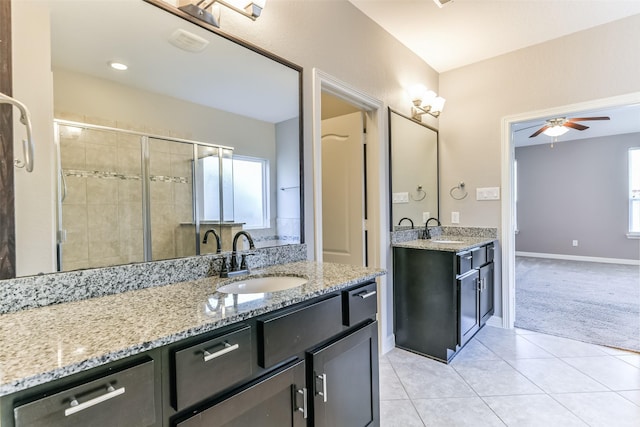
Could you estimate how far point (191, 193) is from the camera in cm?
141

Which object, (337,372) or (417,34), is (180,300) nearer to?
(337,372)

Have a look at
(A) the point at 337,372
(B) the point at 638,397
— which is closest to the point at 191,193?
(A) the point at 337,372

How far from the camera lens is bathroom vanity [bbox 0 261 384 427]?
0.63 meters

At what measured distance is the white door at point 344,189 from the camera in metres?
2.65

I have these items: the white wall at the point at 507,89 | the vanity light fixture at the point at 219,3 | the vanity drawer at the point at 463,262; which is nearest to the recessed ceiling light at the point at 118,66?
the vanity light fixture at the point at 219,3

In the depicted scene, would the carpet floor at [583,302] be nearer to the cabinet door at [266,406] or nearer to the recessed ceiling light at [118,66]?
the cabinet door at [266,406]

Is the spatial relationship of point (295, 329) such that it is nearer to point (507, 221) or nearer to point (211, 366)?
point (211, 366)

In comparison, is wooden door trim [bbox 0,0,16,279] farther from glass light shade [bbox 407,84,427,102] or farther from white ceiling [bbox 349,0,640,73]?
glass light shade [bbox 407,84,427,102]

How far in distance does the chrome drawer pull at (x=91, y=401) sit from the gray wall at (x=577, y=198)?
8.06 m

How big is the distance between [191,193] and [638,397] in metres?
2.83

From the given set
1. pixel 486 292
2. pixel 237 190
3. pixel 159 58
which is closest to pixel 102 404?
pixel 237 190

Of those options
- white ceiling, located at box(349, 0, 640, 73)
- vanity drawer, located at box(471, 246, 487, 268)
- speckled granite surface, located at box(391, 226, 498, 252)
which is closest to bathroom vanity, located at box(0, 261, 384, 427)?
speckled granite surface, located at box(391, 226, 498, 252)

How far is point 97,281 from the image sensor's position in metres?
1.10

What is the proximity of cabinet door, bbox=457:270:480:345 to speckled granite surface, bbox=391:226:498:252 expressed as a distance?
9.9 inches
